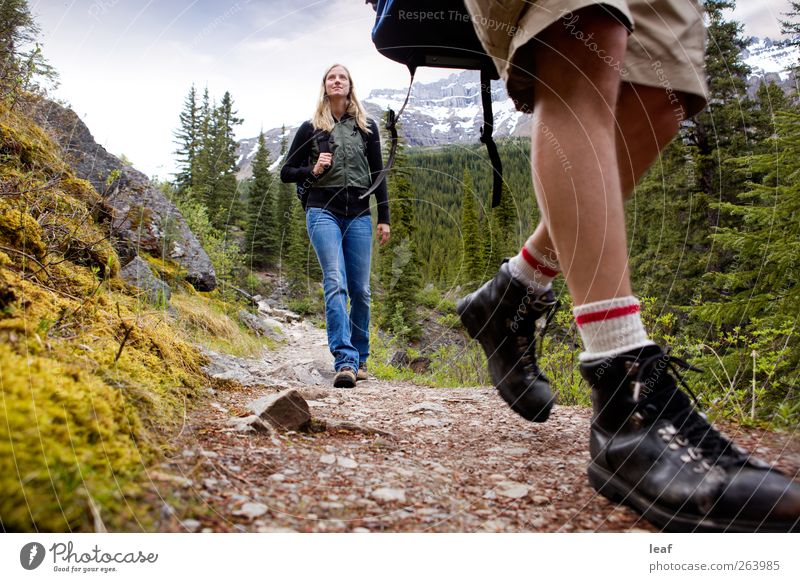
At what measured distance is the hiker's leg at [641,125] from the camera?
145 centimetres

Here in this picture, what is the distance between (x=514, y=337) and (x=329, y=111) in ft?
9.00

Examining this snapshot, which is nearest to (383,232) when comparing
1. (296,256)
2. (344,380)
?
(344,380)

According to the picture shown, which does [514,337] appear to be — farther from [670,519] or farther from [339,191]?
[339,191]

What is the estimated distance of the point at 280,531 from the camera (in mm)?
797

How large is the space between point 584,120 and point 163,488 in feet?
4.10

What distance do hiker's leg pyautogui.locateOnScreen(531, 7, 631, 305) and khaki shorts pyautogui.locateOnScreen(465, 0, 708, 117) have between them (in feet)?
0.23

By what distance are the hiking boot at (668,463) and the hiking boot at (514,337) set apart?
0.44 m

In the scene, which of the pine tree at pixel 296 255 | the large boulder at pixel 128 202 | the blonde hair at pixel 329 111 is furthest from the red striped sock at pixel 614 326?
the pine tree at pixel 296 255

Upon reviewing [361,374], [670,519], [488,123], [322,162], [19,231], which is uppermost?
[322,162]

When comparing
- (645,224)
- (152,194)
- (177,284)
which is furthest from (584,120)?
(645,224)

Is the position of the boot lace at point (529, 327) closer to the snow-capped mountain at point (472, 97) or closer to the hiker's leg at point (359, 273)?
the snow-capped mountain at point (472, 97)

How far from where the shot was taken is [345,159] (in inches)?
136

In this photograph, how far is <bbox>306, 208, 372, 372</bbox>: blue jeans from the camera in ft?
11.4
